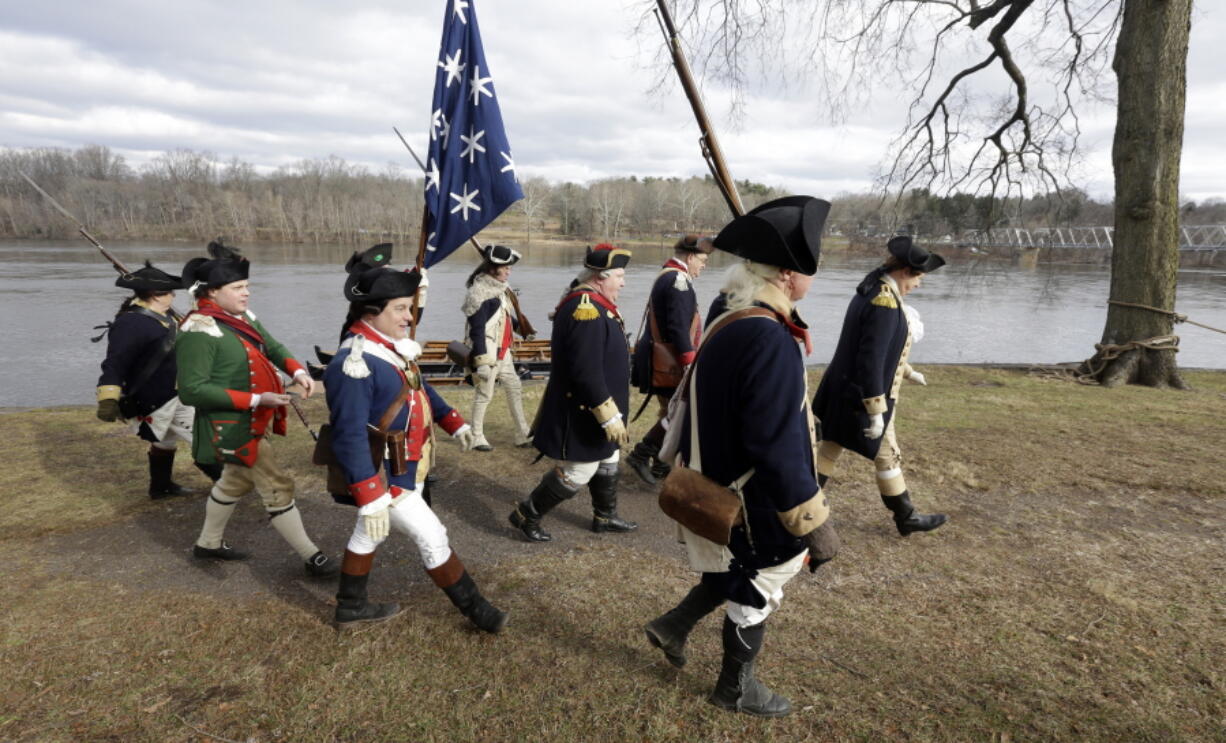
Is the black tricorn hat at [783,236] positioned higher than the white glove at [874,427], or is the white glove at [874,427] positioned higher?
the black tricorn hat at [783,236]

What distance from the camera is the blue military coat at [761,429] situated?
2270mm

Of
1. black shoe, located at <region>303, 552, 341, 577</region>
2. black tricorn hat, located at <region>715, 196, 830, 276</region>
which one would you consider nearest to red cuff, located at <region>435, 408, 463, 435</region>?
black shoe, located at <region>303, 552, 341, 577</region>

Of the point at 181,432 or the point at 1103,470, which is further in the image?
the point at 1103,470

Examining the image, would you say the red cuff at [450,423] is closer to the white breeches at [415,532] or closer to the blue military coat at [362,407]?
the blue military coat at [362,407]

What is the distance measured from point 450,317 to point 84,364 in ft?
39.7

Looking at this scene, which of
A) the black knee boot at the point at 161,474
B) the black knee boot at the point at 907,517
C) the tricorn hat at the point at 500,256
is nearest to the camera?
the black knee boot at the point at 907,517

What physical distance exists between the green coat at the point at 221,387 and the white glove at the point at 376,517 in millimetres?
1198

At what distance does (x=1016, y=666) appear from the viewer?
3.04 meters

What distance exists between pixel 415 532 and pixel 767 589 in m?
1.70

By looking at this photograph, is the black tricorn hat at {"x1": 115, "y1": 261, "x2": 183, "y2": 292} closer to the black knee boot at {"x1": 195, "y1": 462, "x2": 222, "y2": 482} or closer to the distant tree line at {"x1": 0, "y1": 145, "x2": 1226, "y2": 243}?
the black knee boot at {"x1": 195, "y1": 462, "x2": 222, "y2": 482}

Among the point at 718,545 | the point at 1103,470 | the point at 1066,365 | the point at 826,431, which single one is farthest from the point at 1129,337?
the point at 718,545

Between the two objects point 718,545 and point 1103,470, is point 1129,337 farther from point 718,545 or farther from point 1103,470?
point 718,545

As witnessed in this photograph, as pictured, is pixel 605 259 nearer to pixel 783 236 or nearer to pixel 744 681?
pixel 783 236

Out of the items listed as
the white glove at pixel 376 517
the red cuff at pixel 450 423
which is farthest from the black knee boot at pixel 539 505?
the white glove at pixel 376 517
